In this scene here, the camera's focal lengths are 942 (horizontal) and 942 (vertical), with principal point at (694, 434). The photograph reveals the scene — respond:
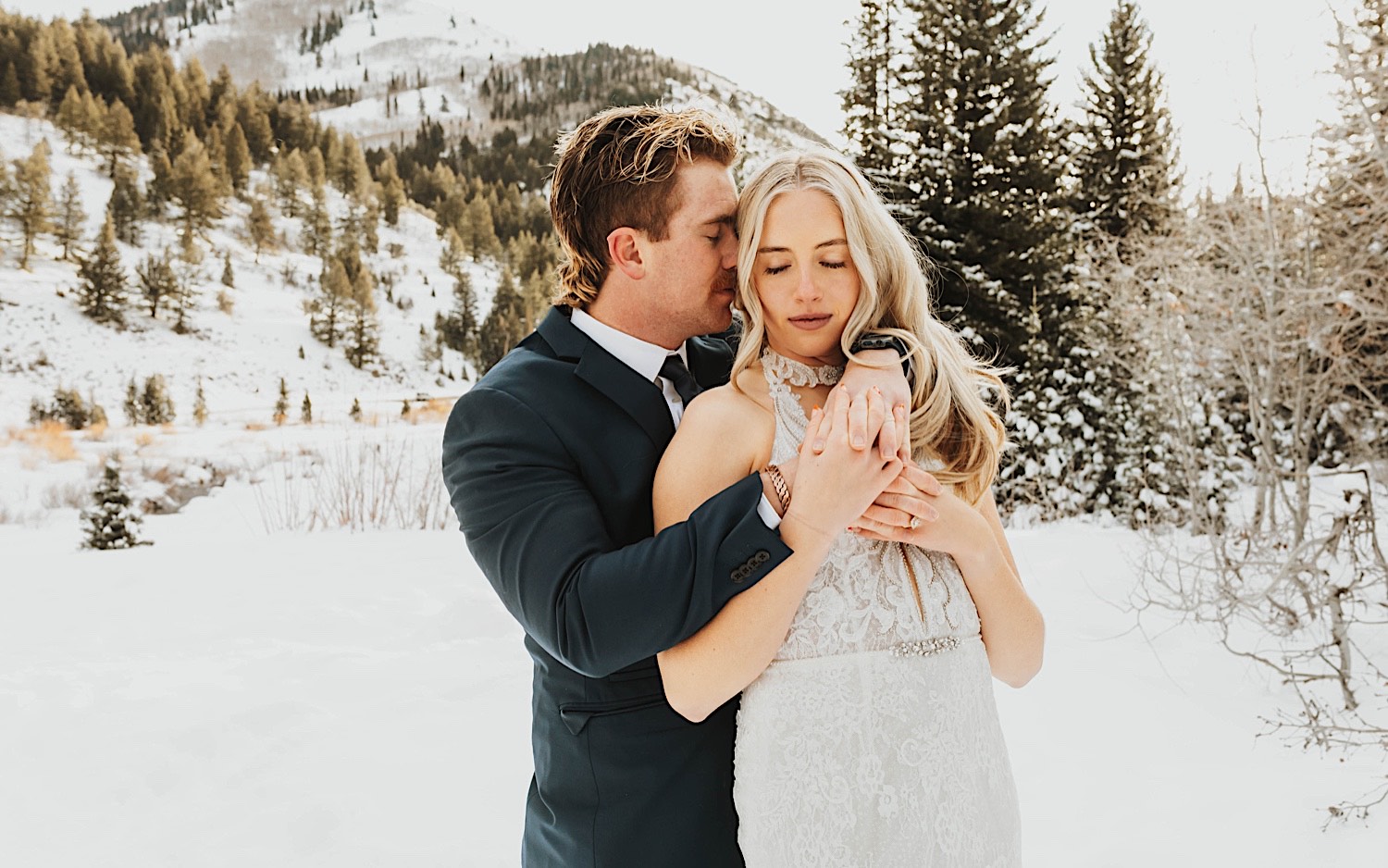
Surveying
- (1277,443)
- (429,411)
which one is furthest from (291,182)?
(1277,443)

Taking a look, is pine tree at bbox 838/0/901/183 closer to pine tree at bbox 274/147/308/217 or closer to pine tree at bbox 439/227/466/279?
pine tree at bbox 439/227/466/279

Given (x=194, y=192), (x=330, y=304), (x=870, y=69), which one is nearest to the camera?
(x=870, y=69)

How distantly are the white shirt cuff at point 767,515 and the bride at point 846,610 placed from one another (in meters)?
0.02

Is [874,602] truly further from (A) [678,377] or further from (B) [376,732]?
(B) [376,732]

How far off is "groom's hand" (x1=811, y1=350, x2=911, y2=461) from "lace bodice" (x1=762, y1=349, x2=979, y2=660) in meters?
0.15

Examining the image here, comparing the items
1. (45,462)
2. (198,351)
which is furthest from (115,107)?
(45,462)

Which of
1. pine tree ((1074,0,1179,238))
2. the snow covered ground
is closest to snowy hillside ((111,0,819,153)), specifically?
pine tree ((1074,0,1179,238))

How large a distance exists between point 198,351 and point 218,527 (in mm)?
17017

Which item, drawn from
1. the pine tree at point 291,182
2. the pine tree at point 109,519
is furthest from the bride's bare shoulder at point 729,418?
the pine tree at point 291,182

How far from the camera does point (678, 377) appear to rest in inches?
66.8

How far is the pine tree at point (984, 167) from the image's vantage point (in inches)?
554

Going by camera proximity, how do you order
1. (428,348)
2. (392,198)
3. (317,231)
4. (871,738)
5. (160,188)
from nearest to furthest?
1. (871,738)
2. (428,348)
3. (160,188)
4. (317,231)
5. (392,198)

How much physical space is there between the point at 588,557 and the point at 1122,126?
2247 centimetres

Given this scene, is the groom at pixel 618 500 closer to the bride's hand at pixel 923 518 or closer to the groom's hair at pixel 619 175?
the groom's hair at pixel 619 175
